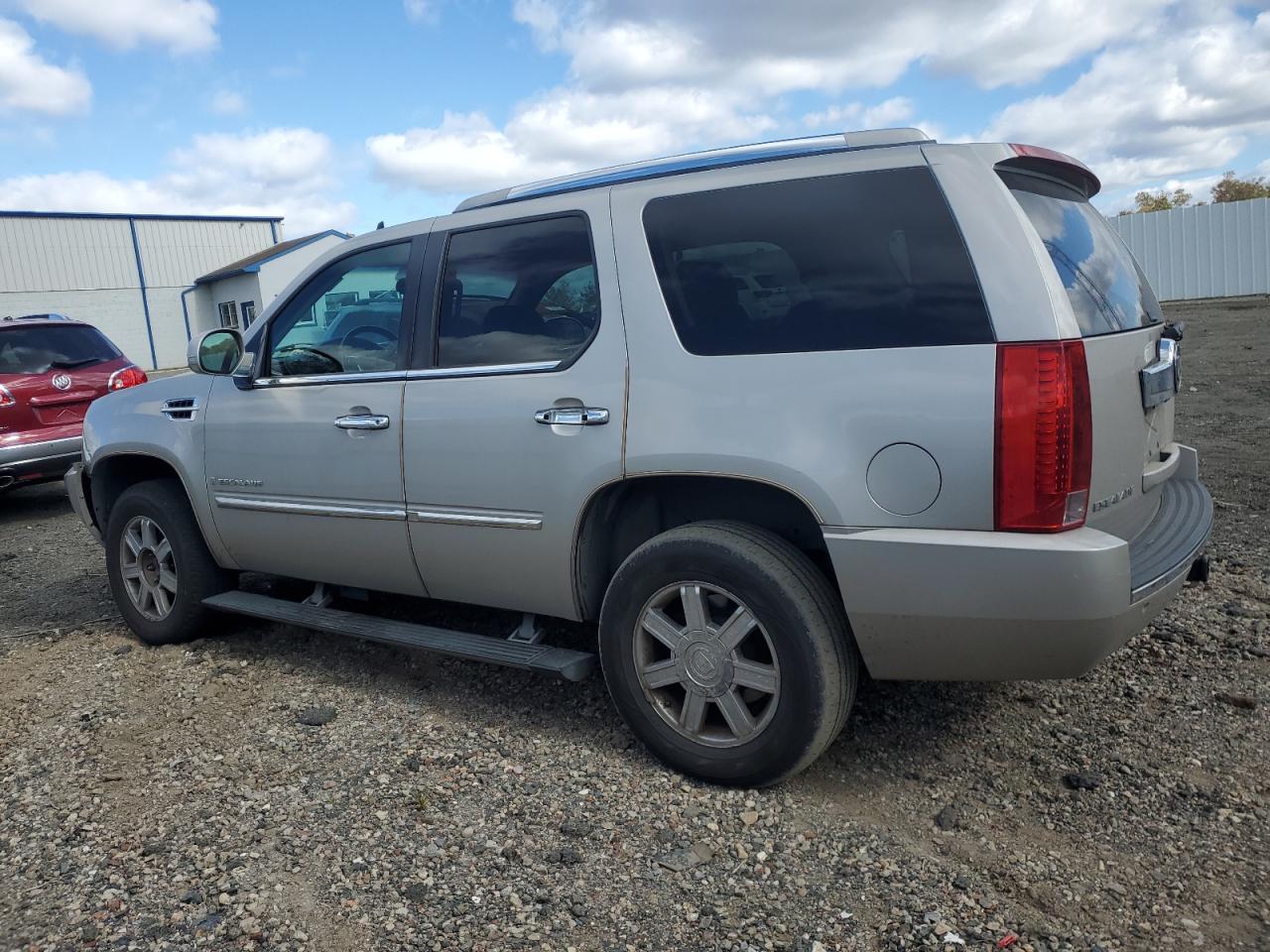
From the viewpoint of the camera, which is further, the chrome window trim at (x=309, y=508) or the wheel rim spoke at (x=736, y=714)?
the chrome window trim at (x=309, y=508)

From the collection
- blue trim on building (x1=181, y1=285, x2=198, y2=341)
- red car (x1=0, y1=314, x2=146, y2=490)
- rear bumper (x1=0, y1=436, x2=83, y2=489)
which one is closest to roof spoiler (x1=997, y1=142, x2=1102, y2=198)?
red car (x1=0, y1=314, x2=146, y2=490)

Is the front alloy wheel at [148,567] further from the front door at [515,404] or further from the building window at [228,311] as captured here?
the building window at [228,311]

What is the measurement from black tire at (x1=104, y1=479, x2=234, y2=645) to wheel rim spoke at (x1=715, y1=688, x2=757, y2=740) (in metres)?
2.77

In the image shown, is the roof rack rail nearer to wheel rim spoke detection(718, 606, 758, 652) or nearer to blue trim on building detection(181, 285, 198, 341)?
wheel rim spoke detection(718, 606, 758, 652)

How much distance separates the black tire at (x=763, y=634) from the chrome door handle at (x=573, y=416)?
434 millimetres

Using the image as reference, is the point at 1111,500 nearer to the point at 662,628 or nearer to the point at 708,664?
the point at 708,664

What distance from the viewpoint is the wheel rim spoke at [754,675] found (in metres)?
2.97

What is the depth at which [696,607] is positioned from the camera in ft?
10.1

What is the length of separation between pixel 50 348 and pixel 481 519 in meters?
7.03

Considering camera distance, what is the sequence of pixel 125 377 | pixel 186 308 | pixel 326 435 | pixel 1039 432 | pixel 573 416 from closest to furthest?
pixel 1039 432 < pixel 573 416 < pixel 326 435 < pixel 125 377 < pixel 186 308

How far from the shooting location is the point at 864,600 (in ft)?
9.19

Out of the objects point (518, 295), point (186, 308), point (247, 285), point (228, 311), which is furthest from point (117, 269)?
point (518, 295)

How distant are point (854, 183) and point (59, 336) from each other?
27.3ft

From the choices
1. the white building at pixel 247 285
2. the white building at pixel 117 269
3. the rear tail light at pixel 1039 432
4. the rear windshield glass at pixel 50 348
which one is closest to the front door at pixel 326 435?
the rear tail light at pixel 1039 432
